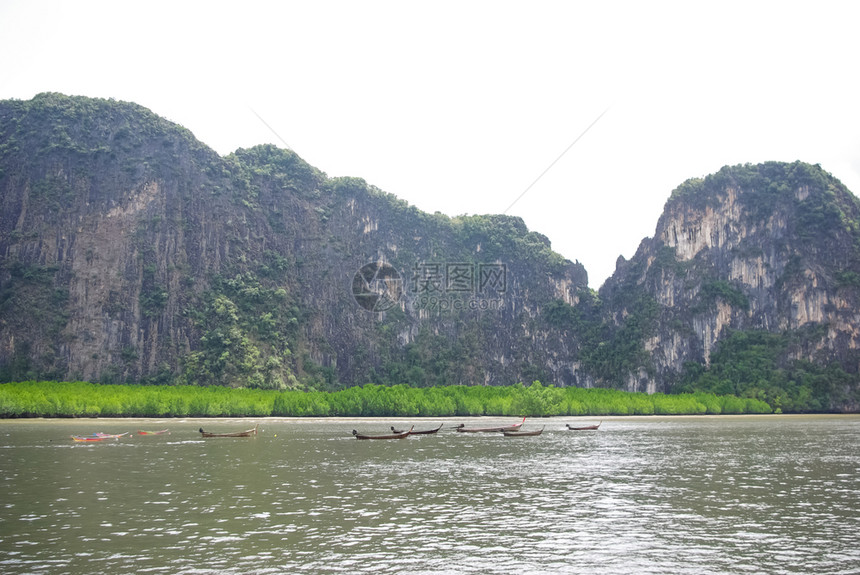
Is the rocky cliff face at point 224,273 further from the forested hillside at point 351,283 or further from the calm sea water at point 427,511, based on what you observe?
the calm sea water at point 427,511

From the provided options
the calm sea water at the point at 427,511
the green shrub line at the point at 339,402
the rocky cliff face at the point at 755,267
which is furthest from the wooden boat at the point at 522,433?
the rocky cliff face at the point at 755,267

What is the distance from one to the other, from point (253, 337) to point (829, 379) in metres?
118

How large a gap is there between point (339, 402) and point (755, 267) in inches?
4211

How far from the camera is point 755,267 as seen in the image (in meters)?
165

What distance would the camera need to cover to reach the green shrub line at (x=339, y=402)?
94.6 meters

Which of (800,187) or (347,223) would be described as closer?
(800,187)

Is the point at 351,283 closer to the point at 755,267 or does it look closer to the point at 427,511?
the point at 755,267

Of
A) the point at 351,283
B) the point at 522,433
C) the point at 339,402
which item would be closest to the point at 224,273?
the point at 351,283

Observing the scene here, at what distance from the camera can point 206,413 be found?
334 feet

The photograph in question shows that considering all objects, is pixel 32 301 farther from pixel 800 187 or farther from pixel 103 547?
pixel 800 187

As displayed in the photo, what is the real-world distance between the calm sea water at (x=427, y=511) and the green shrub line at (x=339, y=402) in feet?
151

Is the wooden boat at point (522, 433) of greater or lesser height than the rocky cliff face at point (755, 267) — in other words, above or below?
below

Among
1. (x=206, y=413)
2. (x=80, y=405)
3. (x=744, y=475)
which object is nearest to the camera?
(x=744, y=475)

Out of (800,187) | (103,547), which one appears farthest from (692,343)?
(103,547)
